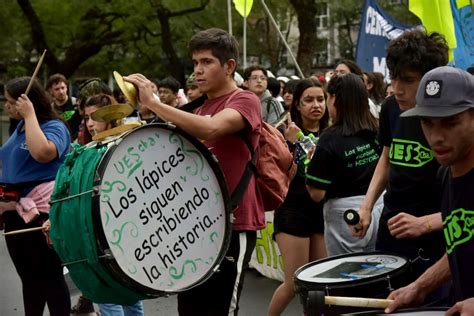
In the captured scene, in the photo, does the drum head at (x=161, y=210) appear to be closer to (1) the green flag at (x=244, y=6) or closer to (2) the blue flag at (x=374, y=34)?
(1) the green flag at (x=244, y=6)

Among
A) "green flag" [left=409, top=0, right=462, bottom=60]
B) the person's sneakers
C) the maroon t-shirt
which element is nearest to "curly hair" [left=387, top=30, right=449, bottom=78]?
the maroon t-shirt

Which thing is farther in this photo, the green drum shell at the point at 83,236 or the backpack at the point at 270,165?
the backpack at the point at 270,165

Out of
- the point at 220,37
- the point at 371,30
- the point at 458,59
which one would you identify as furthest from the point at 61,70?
the point at 220,37

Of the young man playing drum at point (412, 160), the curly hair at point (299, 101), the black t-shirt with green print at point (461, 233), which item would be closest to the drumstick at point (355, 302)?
the black t-shirt with green print at point (461, 233)

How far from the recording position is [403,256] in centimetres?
391

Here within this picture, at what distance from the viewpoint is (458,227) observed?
304cm

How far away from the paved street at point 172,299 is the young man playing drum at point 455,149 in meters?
4.39

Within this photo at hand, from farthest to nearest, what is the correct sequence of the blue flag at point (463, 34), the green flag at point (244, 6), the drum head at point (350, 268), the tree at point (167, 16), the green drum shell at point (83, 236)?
the tree at point (167, 16)
the green flag at point (244, 6)
the blue flag at point (463, 34)
the green drum shell at point (83, 236)
the drum head at point (350, 268)

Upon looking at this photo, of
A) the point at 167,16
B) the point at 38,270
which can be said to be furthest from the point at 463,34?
the point at 167,16

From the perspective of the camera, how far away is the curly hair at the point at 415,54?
13.2 ft

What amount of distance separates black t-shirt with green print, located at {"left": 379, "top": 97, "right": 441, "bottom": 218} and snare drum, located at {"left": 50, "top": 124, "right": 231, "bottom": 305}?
792mm

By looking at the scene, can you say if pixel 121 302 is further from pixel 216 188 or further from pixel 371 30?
pixel 371 30

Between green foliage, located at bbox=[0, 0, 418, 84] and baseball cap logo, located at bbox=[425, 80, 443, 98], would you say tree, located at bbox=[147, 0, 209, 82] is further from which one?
baseball cap logo, located at bbox=[425, 80, 443, 98]

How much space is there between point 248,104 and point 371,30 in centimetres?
908
